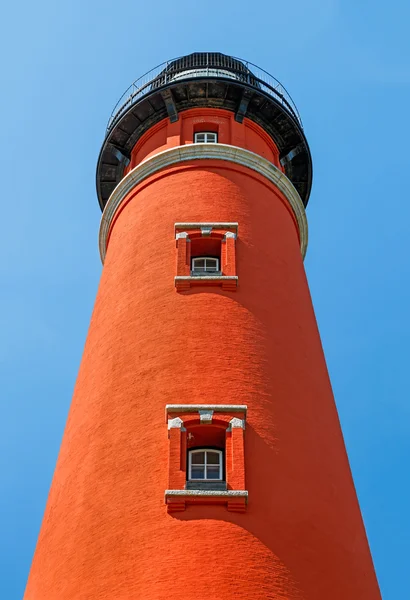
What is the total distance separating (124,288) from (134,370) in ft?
8.55

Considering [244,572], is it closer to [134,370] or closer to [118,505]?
[118,505]

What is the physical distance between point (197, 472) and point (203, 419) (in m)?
0.84

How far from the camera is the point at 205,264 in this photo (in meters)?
17.4

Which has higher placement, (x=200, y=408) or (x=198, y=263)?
(x=198, y=263)

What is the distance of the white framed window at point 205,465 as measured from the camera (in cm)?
1353

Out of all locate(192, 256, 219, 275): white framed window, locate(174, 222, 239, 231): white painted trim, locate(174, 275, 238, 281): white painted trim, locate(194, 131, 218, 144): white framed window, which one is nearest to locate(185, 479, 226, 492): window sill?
locate(174, 275, 238, 281): white painted trim

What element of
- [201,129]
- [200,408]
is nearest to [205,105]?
[201,129]

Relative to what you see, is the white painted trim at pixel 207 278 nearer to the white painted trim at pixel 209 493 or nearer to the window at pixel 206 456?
the window at pixel 206 456

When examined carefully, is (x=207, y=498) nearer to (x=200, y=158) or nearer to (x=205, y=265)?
(x=205, y=265)

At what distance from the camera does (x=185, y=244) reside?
17.2 m

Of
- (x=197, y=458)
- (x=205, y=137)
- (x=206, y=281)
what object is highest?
(x=205, y=137)

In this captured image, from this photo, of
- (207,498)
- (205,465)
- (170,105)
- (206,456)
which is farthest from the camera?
(170,105)

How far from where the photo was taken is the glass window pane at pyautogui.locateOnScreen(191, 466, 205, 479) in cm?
1353

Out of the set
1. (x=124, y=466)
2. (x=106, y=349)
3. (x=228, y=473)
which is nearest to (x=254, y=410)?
(x=228, y=473)
